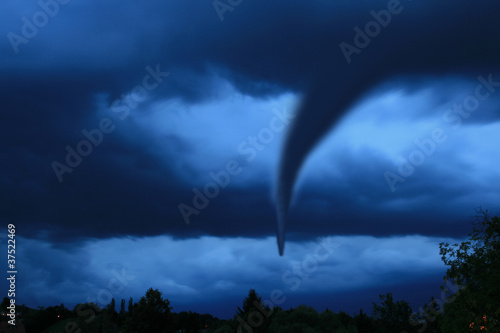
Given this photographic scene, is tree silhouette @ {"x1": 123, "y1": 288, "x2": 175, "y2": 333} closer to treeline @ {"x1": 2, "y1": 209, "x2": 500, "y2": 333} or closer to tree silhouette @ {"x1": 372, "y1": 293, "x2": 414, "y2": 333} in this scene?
treeline @ {"x1": 2, "y1": 209, "x2": 500, "y2": 333}

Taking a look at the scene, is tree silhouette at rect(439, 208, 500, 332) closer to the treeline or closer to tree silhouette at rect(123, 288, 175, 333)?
the treeline

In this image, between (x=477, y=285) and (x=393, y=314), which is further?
(x=393, y=314)

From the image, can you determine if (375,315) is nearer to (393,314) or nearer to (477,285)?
(393,314)

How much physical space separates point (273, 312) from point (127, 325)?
32322 millimetres

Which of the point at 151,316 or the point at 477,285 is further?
the point at 151,316

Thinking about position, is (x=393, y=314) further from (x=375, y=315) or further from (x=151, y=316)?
(x=151, y=316)

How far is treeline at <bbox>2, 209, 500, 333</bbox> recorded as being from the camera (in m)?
35.5

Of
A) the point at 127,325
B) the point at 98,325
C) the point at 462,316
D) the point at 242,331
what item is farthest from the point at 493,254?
the point at 98,325

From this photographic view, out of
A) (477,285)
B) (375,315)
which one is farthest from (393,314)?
(477,285)

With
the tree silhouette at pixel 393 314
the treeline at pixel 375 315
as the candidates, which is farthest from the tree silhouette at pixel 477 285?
the tree silhouette at pixel 393 314

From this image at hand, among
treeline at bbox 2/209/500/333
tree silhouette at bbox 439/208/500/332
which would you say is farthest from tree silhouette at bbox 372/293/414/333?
tree silhouette at bbox 439/208/500/332

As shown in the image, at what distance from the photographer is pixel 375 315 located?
68.4 m

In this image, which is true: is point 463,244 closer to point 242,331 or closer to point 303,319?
point 242,331

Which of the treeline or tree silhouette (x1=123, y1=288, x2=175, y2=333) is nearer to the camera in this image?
the treeline
